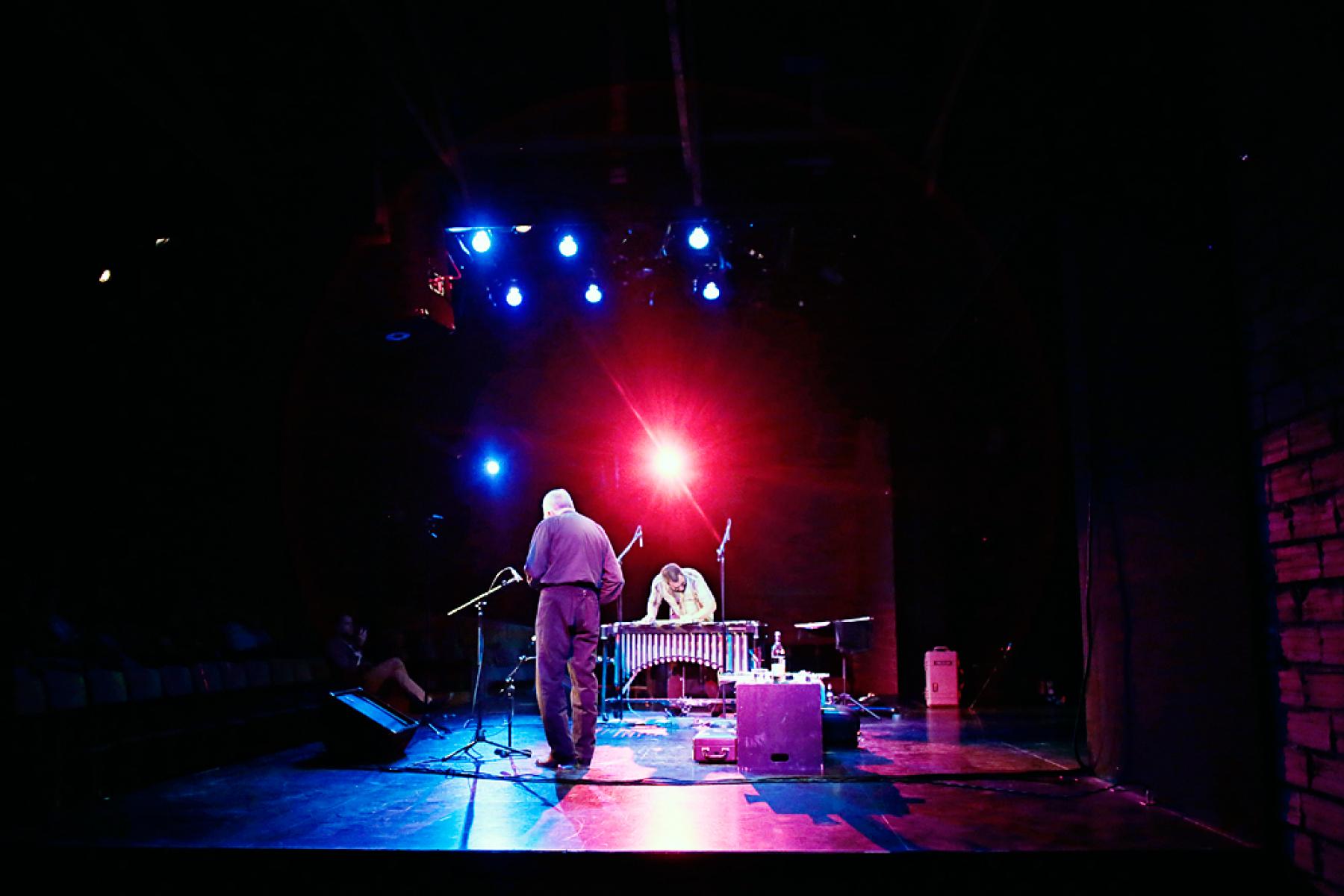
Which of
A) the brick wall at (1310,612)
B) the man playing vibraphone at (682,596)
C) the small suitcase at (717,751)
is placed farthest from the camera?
the man playing vibraphone at (682,596)

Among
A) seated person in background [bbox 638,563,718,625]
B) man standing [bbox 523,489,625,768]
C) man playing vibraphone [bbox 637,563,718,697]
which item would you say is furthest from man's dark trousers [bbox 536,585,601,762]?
seated person in background [bbox 638,563,718,625]

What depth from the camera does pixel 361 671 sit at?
8.45 meters

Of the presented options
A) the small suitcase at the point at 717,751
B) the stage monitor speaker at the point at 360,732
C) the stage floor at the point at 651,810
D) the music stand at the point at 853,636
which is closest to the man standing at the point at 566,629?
the stage floor at the point at 651,810

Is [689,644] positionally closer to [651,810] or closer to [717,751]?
[717,751]

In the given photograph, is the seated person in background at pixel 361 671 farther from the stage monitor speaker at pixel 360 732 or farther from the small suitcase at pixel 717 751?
the small suitcase at pixel 717 751

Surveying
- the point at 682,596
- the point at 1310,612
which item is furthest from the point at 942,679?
the point at 1310,612

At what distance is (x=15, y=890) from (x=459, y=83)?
5.26 m

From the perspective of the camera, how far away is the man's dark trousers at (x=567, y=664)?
5.25 metres

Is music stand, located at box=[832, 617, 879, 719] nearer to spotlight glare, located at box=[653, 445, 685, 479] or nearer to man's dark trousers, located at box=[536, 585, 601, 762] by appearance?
spotlight glare, located at box=[653, 445, 685, 479]

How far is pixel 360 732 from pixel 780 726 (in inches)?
114

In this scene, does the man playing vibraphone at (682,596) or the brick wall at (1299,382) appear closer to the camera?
the brick wall at (1299,382)

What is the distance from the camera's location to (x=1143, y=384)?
14.2 feet

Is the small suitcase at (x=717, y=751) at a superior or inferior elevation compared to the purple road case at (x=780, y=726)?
inferior

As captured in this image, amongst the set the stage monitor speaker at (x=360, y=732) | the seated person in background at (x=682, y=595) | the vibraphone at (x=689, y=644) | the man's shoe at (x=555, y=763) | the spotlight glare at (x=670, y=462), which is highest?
the spotlight glare at (x=670, y=462)
